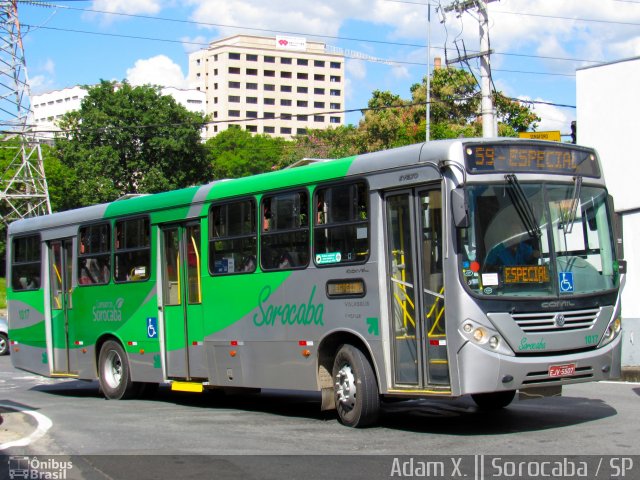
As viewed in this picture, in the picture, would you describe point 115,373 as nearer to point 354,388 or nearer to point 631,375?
point 354,388

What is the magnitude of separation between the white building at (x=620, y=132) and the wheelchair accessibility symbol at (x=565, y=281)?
1058 centimetres

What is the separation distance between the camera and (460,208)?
9430 millimetres

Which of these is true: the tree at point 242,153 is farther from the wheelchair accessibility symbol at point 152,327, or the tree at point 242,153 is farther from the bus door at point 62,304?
the wheelchair accessibility symbol at point 152,327

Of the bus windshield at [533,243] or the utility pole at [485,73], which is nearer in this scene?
the bus windshield at [533,243]

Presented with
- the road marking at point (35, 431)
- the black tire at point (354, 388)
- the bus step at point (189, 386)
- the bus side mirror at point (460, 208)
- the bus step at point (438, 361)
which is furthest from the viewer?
the bus step at point (189, 386)

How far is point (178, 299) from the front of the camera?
1427 centimetres

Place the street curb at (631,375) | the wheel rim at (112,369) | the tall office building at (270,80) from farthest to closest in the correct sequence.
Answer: the tall office building at (270,80), the street curb at (631,375), the wheel rim at (112,369)

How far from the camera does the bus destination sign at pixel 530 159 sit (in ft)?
32.3

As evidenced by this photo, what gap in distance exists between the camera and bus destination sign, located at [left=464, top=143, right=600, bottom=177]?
985 cm

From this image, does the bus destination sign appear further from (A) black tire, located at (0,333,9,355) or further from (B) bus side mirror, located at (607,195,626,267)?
(A) black tire, located at (0,333,9,355)

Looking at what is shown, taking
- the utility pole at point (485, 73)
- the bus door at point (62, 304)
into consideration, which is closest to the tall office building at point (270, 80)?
the utility pole at point (485, 73)

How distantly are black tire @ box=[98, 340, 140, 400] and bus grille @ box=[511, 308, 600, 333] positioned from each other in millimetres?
7989

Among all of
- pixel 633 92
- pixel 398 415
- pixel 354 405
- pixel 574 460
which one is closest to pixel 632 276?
pixel 633 92

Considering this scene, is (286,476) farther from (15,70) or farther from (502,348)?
(15,70)
